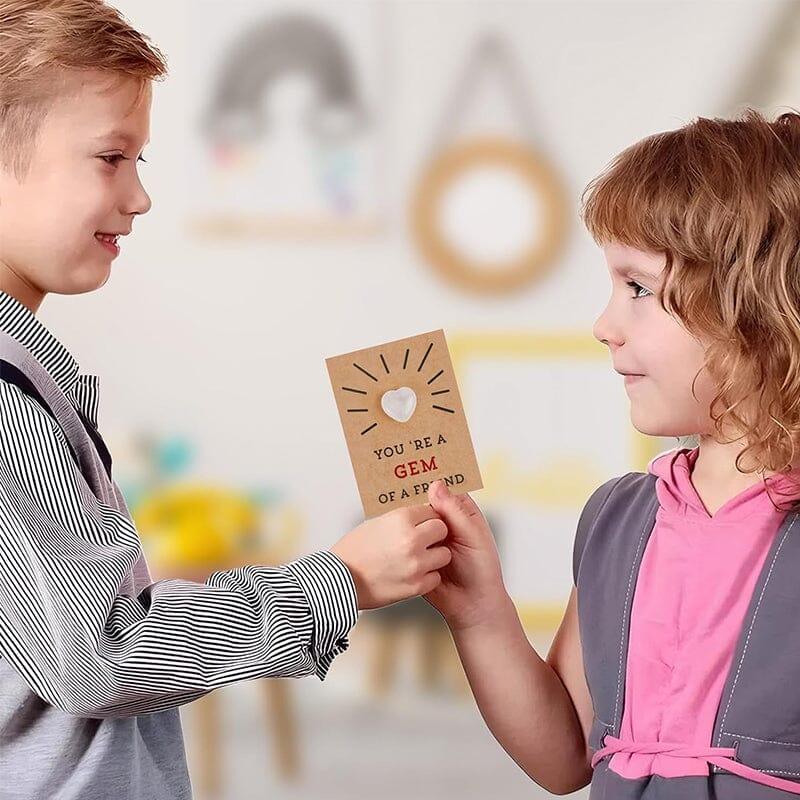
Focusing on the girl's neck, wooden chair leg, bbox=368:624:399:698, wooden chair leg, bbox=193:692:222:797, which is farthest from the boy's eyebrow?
wooden chair leg, bbox=368:624:399:698

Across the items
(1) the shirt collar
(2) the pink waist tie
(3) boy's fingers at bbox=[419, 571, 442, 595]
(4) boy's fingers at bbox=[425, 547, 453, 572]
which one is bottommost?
(2) the pink waist tie

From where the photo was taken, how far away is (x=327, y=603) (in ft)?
3.49

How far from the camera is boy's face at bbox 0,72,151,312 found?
1.11m

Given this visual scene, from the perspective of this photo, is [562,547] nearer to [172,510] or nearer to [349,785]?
[349,785]

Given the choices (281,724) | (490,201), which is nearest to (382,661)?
(281,724)

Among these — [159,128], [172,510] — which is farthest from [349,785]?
[159,128]

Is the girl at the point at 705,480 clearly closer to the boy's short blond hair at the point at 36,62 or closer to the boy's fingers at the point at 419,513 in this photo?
the boy's fingers at the point at 419,513

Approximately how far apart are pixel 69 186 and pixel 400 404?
37 centimetres

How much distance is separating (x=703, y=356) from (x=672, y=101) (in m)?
2.56

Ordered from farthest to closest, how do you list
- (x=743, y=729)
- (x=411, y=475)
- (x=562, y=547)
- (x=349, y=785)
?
1. (x=562, y=547)
2. (x=349, y=785)
3. (x=411, y=475)
4. (x=743, y=729)

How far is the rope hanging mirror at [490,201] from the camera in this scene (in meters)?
3.51

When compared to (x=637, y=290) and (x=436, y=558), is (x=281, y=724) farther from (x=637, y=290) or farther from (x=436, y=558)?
(x=637, y=290)

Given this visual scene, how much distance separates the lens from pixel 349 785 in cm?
319

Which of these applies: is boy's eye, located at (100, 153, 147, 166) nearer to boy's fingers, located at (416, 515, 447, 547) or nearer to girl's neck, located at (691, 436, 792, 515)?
boy's fingers, located at (416, 515, 447, 547)
